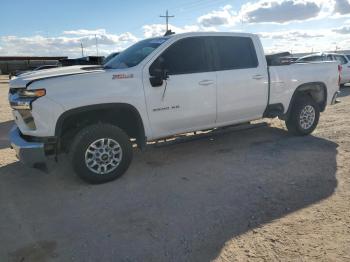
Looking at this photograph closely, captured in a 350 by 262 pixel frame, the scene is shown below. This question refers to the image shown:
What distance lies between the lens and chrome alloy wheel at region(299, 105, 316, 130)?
23.8 ft

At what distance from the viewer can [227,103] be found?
605 cm

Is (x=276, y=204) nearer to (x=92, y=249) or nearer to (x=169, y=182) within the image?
(x=169, y=182)

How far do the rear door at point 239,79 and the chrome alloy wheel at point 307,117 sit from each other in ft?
3.54

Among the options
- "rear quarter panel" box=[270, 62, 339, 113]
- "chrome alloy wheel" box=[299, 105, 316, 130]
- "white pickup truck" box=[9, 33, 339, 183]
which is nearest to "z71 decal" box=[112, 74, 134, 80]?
"white pickup truck" box=[9, 33, 339, 183]

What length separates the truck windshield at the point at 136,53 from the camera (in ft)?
17.8

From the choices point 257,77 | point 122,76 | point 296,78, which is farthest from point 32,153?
point 296,78

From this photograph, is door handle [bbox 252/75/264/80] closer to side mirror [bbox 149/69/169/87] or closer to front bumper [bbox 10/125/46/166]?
side mirror [bbox 149/69/169/87]

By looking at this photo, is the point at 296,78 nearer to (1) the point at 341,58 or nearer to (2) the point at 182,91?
(2) the point at 182,91

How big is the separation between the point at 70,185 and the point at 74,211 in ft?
2.91

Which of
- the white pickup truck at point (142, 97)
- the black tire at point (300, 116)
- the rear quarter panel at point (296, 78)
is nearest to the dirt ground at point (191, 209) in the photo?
the white pickup truck at point (142, 97)

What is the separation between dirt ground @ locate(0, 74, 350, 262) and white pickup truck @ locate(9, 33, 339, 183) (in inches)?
17.6

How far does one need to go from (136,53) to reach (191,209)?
269 centimetres

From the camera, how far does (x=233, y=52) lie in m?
6.25

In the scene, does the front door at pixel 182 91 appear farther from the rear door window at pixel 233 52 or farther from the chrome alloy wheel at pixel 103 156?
the chrome alloy wheel at pixel 103 156
